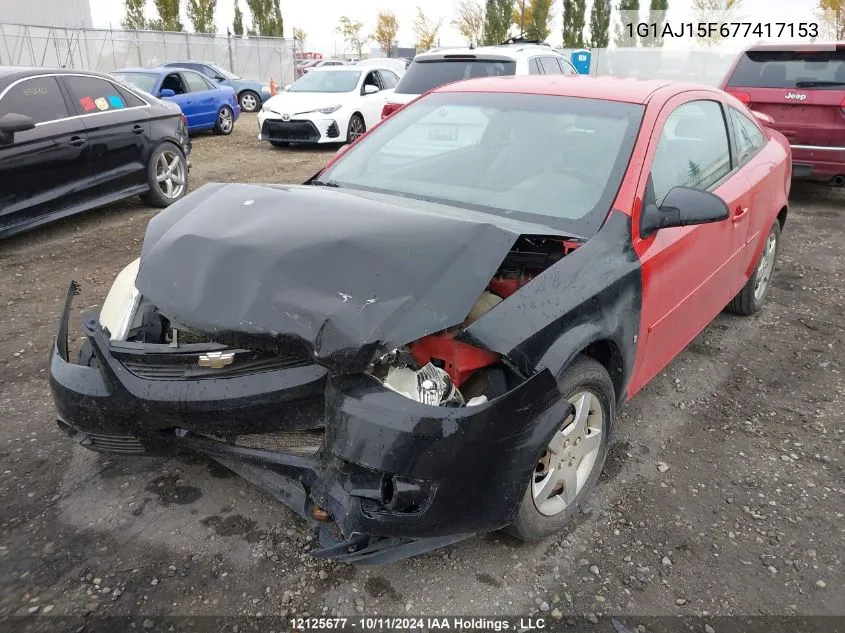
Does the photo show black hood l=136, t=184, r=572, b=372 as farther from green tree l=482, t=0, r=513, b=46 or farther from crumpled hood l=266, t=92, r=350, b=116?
green tree l=482, t=0, r=513, b=46

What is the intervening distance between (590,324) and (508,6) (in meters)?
46.6

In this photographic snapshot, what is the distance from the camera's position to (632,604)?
88.9 inches

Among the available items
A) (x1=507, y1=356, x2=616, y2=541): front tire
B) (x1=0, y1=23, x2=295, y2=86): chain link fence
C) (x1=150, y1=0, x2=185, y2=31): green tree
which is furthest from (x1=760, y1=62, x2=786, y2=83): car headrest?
(x1=150, y1=0, x2=185, y2=31): green tree

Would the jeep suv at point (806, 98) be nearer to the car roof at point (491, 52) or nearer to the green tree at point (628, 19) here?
the car roof at point (491, 52)

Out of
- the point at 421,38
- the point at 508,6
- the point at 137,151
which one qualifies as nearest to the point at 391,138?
the point at 137,151

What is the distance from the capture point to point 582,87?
3326 millimetres

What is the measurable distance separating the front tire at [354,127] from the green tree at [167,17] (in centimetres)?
2933

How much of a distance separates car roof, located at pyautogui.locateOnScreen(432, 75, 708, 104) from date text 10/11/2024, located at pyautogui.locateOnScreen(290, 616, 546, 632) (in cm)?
232

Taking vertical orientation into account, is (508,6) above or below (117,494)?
above

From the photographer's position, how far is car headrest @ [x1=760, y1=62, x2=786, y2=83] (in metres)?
7.33

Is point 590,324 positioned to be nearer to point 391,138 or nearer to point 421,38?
point 391,138

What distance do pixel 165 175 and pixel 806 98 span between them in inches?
279

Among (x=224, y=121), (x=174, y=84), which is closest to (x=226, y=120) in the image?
(x=224, y=121)

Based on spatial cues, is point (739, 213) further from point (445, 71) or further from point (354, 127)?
point (354, 127)
